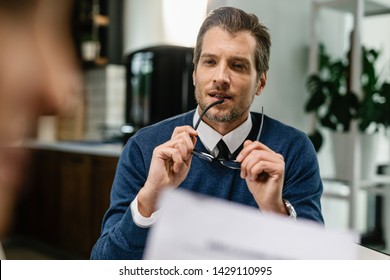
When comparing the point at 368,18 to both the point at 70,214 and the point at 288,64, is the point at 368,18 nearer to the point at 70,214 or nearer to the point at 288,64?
the point at 288,64

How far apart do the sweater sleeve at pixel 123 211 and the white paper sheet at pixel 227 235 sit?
0.24 metres

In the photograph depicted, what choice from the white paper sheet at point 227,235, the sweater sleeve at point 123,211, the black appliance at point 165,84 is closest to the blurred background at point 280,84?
the black appliance at point 165,84

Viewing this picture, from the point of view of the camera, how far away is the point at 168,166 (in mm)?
542

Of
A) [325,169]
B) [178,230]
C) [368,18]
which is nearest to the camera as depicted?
[178,230]

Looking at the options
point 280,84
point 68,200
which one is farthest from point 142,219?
point 68,200

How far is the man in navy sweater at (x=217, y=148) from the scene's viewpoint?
1.82 feet

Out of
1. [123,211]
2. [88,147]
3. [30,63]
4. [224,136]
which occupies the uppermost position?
[30,63]

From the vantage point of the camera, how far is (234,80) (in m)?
0.59

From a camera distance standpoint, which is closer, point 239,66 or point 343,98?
point 239,66

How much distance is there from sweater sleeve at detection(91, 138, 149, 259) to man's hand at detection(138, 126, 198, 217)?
0.12 feet

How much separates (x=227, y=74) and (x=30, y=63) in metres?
0.32

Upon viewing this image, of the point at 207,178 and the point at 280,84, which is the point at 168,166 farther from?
the point at 280,84
